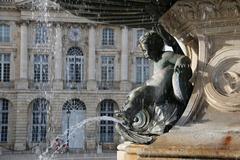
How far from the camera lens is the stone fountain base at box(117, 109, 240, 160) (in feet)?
10.4

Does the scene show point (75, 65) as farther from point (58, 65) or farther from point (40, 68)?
point (40, 68)

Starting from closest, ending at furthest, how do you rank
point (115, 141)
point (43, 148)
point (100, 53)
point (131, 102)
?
point (131, 102) → point (43, 148) → point (115, 141) → point (100, 53)

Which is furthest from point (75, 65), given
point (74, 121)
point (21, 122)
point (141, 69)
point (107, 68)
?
point (21, 122)

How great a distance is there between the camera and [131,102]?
12.1 ft

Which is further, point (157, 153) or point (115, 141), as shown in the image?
point (115, 141)

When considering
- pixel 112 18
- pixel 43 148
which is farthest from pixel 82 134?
pixel 112 18

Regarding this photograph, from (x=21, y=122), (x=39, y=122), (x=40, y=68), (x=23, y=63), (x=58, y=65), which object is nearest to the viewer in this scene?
(x=21, y=122)

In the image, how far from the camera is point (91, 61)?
4366 centimetres

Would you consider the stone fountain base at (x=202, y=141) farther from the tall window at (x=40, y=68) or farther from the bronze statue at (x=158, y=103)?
the tall window at (x=40, y=68)

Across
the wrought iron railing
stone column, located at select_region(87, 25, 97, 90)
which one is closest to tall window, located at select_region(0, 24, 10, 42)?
the wrought iron railing

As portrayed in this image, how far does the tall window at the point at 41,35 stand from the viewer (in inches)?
1713

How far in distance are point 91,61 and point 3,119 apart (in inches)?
321

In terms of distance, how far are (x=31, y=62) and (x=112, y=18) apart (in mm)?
38923

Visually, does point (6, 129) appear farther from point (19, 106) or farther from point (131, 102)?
point (131, 102)
